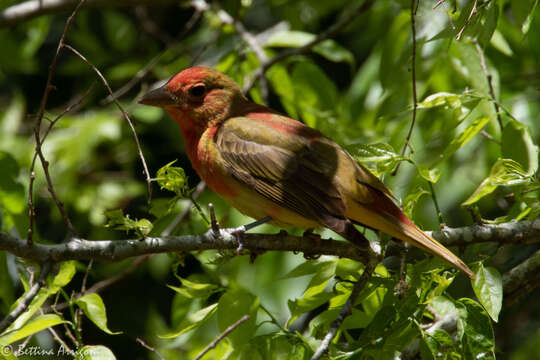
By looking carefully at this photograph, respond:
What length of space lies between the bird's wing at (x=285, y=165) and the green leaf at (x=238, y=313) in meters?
0.61

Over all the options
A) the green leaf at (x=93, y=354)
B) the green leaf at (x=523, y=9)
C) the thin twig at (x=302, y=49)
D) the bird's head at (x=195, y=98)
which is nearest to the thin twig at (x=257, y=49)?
the thin twig at (x=302, y=49)

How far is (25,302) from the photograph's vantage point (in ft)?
8.38

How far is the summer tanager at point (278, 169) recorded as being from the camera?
3404 mm

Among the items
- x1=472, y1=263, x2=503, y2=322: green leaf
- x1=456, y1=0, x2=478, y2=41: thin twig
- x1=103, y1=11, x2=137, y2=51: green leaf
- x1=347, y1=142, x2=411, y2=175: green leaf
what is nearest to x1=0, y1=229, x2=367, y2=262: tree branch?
x1=347, y1=142, x2=411, y2=175: green leaf

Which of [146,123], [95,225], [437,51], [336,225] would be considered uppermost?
[437,51]

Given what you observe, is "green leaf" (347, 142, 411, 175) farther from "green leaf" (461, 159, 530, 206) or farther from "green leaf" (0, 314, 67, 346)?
"green leaf" (0, 314, 67, 346)

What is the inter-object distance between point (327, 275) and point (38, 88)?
5.48m

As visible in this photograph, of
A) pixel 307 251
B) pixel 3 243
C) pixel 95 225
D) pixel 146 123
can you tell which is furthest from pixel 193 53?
pixel 3 243

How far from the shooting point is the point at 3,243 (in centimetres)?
261

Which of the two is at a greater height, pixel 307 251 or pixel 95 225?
pixel 307 251

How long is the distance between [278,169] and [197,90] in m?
0.91

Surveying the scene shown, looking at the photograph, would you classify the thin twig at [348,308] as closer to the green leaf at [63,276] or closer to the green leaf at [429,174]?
the green leaf at [429,174]

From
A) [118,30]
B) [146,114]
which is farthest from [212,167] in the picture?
[118,30]

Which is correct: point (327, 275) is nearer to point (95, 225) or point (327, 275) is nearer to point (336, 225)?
point (336, 225)
